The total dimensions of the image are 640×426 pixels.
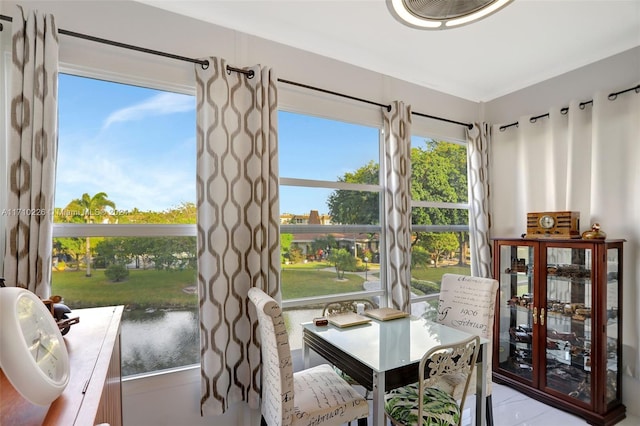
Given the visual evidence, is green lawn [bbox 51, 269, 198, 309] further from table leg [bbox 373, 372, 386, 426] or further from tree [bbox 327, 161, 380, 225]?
table leg [bbox 373, 372, 386, 426]

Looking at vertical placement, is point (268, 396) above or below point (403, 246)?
below

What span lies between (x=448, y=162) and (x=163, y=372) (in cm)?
303

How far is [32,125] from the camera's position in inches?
65.2

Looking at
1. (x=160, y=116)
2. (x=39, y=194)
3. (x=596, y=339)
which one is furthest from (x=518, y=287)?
(x=39, y=194)

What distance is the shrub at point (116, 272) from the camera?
6.56 ft

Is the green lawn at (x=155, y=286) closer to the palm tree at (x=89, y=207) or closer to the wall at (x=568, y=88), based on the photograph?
the palm tree at (x=89, y=207)

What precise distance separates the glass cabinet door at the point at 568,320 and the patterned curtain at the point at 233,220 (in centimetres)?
218

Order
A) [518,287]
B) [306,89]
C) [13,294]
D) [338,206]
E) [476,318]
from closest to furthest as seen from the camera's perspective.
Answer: [13,294] → [476,318] → [306,89] → [338,206] → [518,287]

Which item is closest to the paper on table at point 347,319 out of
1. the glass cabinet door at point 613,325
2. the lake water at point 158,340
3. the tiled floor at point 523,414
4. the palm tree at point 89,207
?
the lake water at point 158,340

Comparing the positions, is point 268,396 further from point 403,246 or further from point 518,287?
point 518,287

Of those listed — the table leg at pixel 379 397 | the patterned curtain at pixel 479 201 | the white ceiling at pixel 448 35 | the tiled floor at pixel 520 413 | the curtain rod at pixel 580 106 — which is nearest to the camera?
the table leg at pixel 379 397

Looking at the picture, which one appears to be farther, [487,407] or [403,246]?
[403,246]

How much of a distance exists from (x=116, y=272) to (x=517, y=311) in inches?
126

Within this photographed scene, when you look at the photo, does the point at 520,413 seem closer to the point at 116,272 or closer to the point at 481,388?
the point at 481,388
